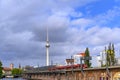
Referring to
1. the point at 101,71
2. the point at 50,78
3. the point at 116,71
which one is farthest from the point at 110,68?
the point at 50,78

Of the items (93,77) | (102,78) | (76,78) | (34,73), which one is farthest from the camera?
(34,73)

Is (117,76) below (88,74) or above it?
below

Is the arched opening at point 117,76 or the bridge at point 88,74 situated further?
the bridge at point 88,74

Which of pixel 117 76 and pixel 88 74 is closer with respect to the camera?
pixel 117 76

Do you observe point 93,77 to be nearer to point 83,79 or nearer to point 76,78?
point 83,79

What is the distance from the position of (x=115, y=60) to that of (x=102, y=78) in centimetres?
1296

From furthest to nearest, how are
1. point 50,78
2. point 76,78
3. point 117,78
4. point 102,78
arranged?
point 50,78 → point 76,78 → point 102,78 → point 117,78

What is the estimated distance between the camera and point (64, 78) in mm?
98500

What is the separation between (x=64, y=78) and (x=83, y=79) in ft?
62.4

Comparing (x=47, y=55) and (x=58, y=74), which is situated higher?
(x=47, y=55)

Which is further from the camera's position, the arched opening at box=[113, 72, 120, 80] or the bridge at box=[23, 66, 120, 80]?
the bridge at box=[23, 66, 120, 80]

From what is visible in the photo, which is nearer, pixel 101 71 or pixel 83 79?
pixel 101 71

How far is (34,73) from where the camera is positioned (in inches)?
6024

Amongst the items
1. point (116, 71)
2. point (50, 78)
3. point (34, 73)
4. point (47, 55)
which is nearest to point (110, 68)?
point (116, 71)
